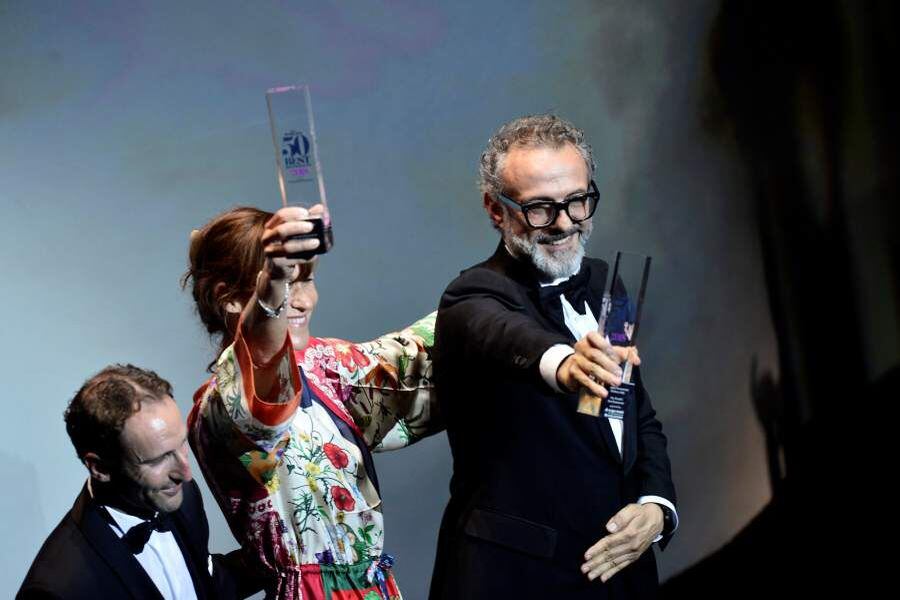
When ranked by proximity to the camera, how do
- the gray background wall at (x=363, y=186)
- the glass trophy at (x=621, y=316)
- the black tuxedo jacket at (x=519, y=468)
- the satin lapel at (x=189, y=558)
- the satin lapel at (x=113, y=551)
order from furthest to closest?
the gray background wall at (x=363, y=186) < the satin lapel at (x=189, y=558) < the satin lapel at (x=113, y=551) < the black tuxedo jacket at (x=519, y=468) < the glass trophy at (x=621, y=316)

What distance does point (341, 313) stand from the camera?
3670mm

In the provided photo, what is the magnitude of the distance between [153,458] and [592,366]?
1021 millimetres

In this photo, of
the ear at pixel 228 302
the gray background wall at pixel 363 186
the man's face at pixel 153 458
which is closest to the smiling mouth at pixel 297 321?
the ear at pixel 228 302

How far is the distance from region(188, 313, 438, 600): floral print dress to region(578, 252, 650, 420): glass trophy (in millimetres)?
610

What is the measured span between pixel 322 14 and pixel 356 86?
0.25 metres

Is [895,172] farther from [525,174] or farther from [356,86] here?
[525,174]

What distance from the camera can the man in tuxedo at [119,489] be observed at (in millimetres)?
2230

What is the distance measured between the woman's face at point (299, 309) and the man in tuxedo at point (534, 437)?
34 cm

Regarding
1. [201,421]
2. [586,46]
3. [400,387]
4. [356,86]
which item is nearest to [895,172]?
[586,46]

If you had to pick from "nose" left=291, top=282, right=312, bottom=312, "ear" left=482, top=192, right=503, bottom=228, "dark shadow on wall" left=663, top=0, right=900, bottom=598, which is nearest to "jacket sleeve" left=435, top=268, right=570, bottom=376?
Result: "ear" left=482, top=192, right=503, bottom=228

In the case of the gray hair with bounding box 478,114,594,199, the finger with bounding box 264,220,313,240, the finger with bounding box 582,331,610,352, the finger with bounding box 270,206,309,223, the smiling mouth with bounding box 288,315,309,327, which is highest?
the gray hair with bounding box 478,114,594,199

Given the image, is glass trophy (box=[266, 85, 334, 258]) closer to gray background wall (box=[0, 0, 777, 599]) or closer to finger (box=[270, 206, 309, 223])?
finger (box=[270, 206, 309, 223])

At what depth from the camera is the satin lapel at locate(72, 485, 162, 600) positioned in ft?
7.38

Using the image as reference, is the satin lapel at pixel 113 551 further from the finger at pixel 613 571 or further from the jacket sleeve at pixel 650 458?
the jacket sleeve at pixel 650 458
